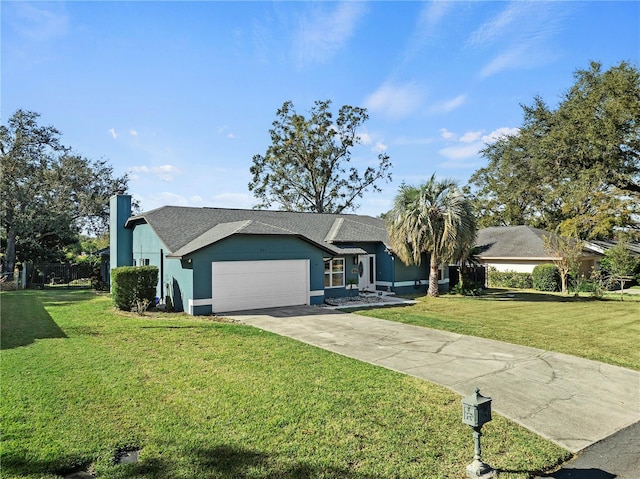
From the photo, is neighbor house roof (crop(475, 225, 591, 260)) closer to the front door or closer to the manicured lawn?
the manicured lawn

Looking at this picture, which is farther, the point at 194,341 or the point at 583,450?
the point at 194,341

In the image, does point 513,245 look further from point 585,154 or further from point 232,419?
point 232,419

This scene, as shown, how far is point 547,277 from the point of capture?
992 inches

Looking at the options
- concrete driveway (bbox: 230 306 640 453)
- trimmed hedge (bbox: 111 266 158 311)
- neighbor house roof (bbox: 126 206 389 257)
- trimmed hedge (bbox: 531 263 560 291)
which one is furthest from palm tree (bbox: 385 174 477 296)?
trimmed hedge (bbox: 111 266 158 311)

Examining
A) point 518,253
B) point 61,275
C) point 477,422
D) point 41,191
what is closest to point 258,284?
point 477,422

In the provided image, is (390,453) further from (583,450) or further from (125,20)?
(125,20)

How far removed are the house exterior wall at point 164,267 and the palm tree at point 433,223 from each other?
34.5ft

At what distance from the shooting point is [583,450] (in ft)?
16.4

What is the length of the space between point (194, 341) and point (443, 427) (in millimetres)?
7009

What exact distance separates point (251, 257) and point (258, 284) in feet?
3.78

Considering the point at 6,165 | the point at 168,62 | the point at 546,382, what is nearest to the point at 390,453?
the point at 546,382

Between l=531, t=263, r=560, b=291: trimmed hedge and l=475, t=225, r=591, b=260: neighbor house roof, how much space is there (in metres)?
0.75

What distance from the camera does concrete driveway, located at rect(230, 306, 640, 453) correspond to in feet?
19.2

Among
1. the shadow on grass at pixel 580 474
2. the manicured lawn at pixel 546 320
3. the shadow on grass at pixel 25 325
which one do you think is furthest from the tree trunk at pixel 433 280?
the shadow on grass at pixel 580 474
